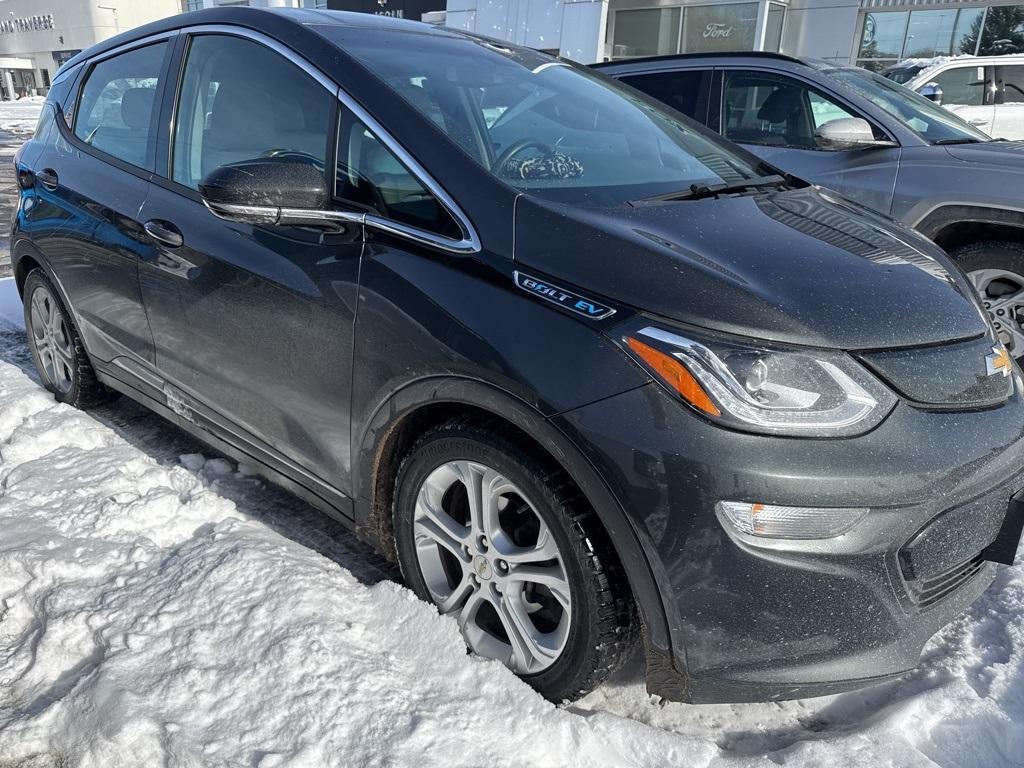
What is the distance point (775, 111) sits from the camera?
16.0ft

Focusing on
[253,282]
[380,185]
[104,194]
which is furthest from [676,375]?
[104,194]

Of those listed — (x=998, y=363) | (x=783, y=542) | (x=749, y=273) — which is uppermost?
(x=749, y=273)

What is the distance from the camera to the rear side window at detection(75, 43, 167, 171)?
10.1ft

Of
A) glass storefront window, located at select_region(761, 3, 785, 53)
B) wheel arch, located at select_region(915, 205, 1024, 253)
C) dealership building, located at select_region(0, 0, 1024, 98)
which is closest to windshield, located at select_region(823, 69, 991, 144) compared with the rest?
wheel arch, located at select_region(915, 205, 1024, 253)

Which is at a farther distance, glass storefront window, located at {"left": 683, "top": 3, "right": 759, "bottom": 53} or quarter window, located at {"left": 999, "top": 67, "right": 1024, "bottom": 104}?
glass storefront window, located at {"left": 683, "top": 3, "right": 759, "bottom": 53}

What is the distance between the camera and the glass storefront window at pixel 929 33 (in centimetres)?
1730

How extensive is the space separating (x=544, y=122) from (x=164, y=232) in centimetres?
138

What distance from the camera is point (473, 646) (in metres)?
2.21

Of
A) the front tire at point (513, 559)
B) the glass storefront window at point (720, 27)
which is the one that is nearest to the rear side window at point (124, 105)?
the front tire at point (513, 559)

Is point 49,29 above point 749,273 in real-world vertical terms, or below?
above

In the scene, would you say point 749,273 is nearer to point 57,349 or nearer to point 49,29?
point 57,349

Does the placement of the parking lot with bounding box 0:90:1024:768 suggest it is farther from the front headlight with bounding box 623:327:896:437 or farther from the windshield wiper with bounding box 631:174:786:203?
the windshield wiper with bounding box 631:174:786:203

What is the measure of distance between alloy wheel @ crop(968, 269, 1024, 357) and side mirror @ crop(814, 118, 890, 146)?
0.90 metres

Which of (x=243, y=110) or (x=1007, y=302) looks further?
(x=1007, y=302)
